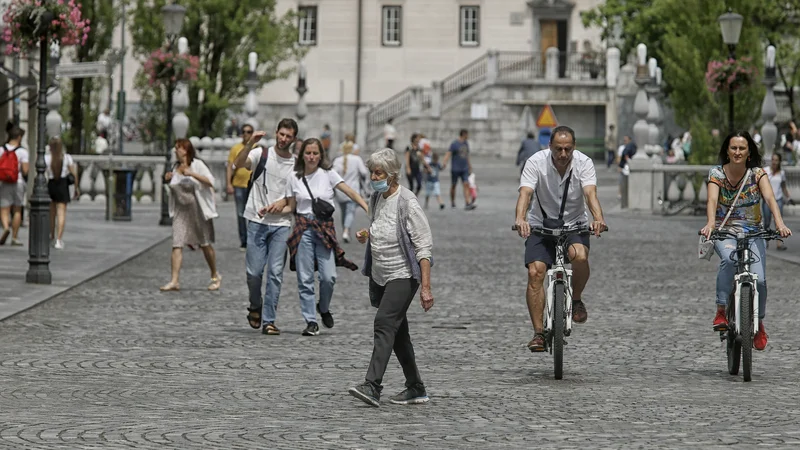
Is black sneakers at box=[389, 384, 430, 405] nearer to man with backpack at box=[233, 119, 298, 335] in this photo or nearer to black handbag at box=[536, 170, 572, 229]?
black handbag at box=[536, 170, 572, 229]

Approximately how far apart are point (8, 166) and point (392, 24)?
161ft

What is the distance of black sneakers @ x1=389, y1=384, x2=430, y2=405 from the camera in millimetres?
10695

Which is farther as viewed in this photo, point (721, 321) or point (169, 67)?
point (169, 67)

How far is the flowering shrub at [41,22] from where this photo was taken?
65.9 feet

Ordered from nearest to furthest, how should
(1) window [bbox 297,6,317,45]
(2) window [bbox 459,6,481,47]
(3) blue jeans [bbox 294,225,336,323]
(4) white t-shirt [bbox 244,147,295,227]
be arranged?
(3) blue jeans [bbox 294,225,336,323] → (4) white t-shirt [bbox 244,147,295,227] → (2) window [bbox 459,6,481,47] → (1) window [bbox 297,6,317,45]

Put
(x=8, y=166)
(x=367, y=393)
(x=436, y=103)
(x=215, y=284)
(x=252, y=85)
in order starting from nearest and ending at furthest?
(x=367, y=393), (x=215, y=284), (x=8, y=166), (x=252, y=85), (x=436, y=103)

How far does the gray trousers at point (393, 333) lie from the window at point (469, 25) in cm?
6254

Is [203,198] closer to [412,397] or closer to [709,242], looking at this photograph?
[709,242]

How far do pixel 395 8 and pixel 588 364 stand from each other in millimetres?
61321

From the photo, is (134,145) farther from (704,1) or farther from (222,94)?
(704,1)

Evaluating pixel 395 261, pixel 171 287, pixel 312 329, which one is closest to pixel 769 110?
pixel 171 287

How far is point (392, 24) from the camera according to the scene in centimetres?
7338

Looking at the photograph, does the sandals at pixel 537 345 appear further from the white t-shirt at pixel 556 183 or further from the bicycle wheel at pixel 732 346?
the bicycle wheel at pixel 732 346

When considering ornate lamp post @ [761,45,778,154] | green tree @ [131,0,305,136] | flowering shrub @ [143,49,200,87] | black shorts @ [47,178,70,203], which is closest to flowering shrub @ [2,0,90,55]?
black shorts @ [47,178,70,203]
